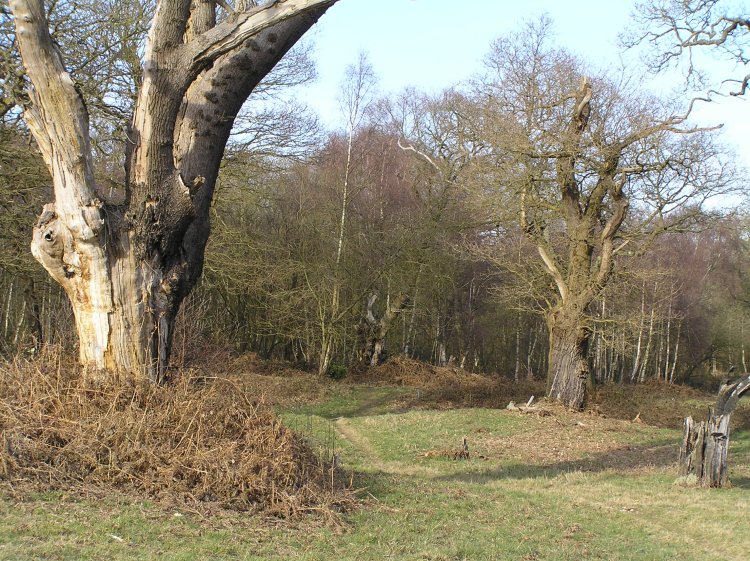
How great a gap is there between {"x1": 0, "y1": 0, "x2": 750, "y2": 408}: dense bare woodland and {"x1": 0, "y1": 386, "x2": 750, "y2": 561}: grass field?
223 centimetres

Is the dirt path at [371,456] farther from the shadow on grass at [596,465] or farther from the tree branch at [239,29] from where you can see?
the tree branch at [239,29]

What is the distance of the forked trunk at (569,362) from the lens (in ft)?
67.8

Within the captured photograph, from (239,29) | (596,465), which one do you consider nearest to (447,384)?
(596,465)

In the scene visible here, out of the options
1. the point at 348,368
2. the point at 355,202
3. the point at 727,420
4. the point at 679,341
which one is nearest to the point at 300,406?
the point at 348,368

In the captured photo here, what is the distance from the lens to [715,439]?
11.8 m

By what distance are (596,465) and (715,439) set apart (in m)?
2.91

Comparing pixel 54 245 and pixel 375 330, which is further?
pixel 375 330

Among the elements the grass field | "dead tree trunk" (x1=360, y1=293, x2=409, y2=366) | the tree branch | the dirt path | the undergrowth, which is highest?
the tree branch

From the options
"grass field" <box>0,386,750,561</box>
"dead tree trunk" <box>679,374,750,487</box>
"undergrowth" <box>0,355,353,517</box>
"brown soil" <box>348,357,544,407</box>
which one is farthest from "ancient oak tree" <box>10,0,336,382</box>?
"brown soil" <box>348,357,544,407</box>

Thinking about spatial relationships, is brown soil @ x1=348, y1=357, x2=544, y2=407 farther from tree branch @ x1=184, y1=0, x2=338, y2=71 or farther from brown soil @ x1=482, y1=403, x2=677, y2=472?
tree branch @ x1=184, y1=0, x2=338, y2=71

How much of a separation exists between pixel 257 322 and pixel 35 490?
78.5 ft

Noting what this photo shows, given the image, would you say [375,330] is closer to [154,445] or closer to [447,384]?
[447,384]

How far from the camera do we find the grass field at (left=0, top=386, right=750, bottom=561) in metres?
5.27

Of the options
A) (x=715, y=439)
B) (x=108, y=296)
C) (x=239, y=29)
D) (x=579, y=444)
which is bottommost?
(x=579, y=444)
